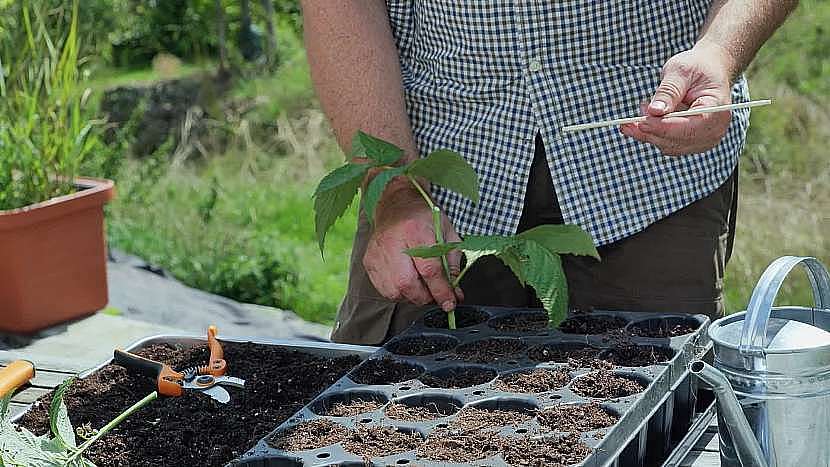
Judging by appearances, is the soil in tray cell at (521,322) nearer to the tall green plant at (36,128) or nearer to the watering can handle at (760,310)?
the watering can handle at (760,310)

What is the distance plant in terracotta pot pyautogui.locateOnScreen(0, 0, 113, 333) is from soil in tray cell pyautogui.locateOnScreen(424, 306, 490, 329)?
5.89ft

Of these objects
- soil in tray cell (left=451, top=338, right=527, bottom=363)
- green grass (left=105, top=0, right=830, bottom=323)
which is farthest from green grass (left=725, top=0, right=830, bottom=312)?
soil in tray cell (left=451, top=338, right=527, bottom=363)

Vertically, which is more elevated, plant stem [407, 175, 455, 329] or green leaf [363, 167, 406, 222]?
green leaf [363, 167, 406, 222]

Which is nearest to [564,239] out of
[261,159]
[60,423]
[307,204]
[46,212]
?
[60,423]

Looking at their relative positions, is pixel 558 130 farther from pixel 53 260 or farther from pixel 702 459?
pixel 53 260

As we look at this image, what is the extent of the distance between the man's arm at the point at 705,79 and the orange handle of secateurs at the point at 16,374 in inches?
38.2

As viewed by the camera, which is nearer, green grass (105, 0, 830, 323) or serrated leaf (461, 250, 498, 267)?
serrated leaf (461, 250, 498, 267)

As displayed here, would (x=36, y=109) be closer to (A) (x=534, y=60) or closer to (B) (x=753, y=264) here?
(A) (x=534, y=60)

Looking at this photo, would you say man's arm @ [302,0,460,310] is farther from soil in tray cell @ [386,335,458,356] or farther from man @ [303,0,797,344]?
soil in tray cell @ [386,335,458,356]

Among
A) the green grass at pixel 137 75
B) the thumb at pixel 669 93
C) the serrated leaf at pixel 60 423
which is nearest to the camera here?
the serrated leaf at pixel 60 423

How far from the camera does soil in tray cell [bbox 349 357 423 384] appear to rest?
5.04 ft

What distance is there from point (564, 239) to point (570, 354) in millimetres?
192

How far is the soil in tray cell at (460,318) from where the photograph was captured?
1.79m

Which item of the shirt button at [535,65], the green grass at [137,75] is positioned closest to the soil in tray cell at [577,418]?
the shirt button at [535,65]
